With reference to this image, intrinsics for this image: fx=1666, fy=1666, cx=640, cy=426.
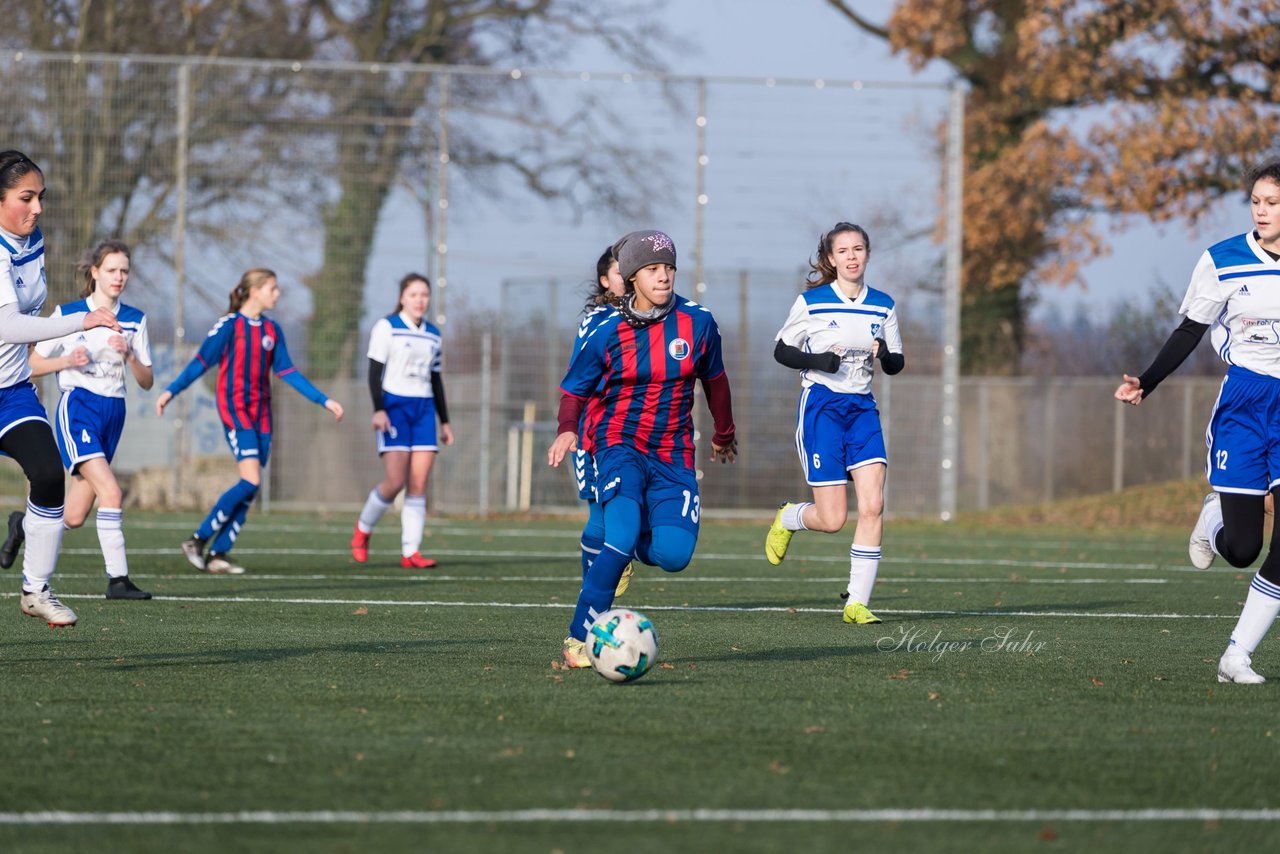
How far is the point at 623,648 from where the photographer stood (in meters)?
6.32

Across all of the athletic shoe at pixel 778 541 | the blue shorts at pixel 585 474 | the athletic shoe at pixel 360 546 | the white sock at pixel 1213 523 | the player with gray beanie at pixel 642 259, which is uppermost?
A: the player with gray beanie at pixel 642 259

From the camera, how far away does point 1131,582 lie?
40.1 ft

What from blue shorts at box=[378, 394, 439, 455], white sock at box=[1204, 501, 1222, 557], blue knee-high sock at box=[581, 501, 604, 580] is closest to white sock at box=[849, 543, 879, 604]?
white sock at box=[1204, 501, 1222, 557]

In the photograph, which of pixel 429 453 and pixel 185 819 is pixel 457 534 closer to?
pixel 429 453

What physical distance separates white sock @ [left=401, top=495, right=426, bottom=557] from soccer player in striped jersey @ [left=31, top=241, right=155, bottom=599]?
114 inches

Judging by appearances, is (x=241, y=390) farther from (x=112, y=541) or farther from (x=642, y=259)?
(x=642, y=259)

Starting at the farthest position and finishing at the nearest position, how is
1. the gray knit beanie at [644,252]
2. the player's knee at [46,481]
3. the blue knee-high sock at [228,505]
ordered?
the blue knee-high sock at [228,505] < the player's knee at [46,481] < the gray knit beanie at [644,252]

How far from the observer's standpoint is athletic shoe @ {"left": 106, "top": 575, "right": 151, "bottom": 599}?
32.4 feet

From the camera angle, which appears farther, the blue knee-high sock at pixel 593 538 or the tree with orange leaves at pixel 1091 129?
the tree with orange leaves at pixel 1091 129

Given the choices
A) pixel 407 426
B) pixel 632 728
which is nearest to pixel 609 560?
pixel 632 728

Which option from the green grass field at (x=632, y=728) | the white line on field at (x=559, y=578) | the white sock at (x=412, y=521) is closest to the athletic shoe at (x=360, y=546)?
the white sock at (x=412, y=521)

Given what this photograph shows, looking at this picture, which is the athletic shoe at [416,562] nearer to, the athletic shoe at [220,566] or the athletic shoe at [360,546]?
the athletic shoe at [360,546]

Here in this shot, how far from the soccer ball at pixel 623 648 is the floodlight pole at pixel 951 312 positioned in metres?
14.8

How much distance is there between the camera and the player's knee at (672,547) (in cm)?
670
